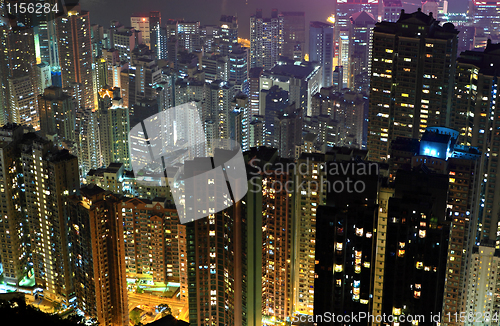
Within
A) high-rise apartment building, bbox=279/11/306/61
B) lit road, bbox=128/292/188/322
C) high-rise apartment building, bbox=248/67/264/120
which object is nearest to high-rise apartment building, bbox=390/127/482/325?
lit road, bbox=128/292/188/322

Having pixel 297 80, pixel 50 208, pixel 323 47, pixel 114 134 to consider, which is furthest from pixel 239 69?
pixel 50 208

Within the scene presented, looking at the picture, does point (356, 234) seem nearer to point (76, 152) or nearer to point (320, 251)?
point (320, 251)

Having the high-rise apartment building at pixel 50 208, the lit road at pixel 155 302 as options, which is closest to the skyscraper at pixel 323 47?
the lit road at pixel 155 302

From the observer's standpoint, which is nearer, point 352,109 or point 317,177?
point 317,177

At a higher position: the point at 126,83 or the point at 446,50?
the point at 446,50

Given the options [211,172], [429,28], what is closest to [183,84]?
[429,28]

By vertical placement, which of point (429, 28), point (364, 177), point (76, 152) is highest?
point (429, 28)
